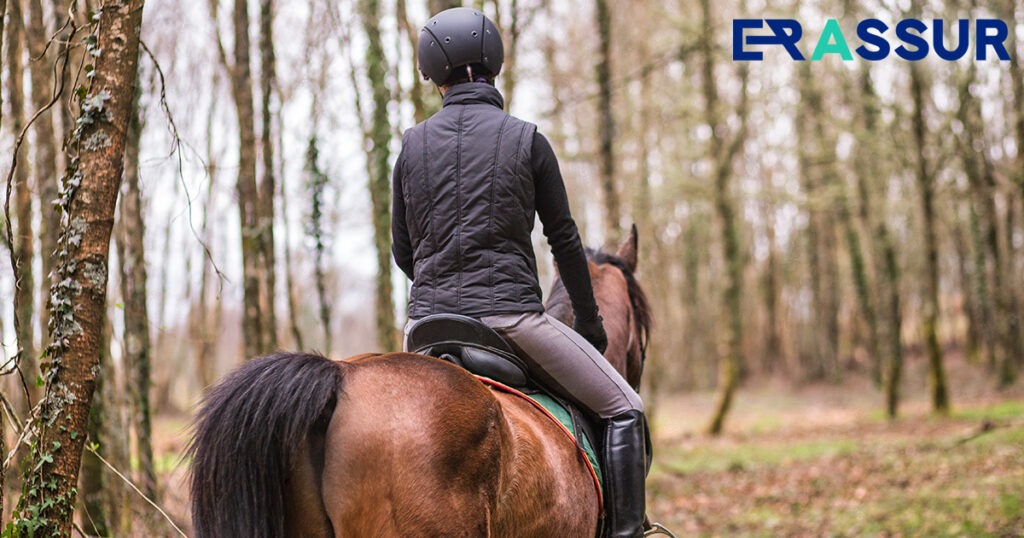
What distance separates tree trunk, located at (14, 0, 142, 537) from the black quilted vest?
1163 mm

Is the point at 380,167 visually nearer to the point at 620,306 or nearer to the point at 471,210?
the point at 620,306

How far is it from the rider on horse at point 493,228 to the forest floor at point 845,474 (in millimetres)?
1171

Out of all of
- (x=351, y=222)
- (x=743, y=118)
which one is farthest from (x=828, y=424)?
(x=351, y=222)

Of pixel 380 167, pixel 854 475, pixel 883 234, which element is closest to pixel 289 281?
pixel 380 167

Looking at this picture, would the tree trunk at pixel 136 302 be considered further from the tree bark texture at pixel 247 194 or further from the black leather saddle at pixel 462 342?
the black leather saddle at pixel 462 342

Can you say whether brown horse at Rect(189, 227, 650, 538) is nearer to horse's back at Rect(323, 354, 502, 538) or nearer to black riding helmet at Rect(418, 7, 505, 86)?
horse's back at Rect(323, 354, 502, 538)

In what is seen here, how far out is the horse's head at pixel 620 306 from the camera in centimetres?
462

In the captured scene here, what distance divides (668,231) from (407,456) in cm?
3334

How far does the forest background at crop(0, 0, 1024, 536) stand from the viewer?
6871mm

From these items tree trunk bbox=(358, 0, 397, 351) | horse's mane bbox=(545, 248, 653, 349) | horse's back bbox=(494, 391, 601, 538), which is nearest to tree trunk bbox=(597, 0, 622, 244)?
tree trunk bbox=(358, 0, 397, 351)

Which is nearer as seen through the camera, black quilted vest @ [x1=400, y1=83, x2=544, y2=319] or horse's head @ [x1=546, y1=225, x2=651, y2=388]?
black quilted vest @ [x1=400, y1=83, x2=544, y2=319]

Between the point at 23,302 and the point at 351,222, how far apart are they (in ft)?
55.4

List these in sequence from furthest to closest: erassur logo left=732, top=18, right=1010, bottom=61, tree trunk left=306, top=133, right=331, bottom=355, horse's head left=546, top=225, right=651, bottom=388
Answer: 1. erassur logo left=732, top=18, right=1010, bottom=61
2. tree trunk left=306, top=133, right=331, bottom=355
3. horse's head left=546, top=225, right=651, bottom=388

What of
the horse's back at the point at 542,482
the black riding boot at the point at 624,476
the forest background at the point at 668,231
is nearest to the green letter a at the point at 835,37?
the forest background at the point at 668,231
